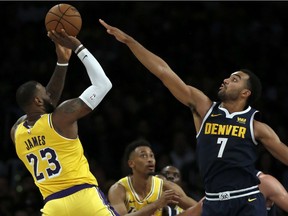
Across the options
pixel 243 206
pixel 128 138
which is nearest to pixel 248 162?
pixel 243 206

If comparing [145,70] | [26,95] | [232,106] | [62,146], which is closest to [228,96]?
[232,106]

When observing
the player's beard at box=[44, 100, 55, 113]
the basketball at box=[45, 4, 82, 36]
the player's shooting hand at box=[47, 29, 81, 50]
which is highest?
the basketball at box=[45, 4, 82, 36]

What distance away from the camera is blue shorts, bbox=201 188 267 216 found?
670cm

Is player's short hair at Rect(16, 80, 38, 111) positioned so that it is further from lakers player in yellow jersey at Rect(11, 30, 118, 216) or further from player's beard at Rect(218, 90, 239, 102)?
player's beard at Rect(218, 90, 239, 102)

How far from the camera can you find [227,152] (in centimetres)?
679

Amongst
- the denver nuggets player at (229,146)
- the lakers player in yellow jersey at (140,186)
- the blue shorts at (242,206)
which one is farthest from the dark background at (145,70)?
the blue shorts at (242,206)

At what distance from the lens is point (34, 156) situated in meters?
6.88

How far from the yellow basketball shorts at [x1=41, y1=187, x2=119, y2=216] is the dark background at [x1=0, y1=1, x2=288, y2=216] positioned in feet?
13.8

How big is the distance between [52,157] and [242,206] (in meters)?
1.66

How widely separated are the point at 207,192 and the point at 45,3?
827 centimetres

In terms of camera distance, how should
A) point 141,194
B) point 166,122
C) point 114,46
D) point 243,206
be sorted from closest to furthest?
point 243,206, point 141,194, point 166,122, point 114,46

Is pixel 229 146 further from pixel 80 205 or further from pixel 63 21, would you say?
pixel 63 21

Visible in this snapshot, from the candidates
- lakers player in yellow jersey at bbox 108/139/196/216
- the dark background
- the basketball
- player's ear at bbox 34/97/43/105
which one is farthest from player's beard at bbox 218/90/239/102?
the dark background

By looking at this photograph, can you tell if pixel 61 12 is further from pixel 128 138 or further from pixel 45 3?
pixel 45 3
